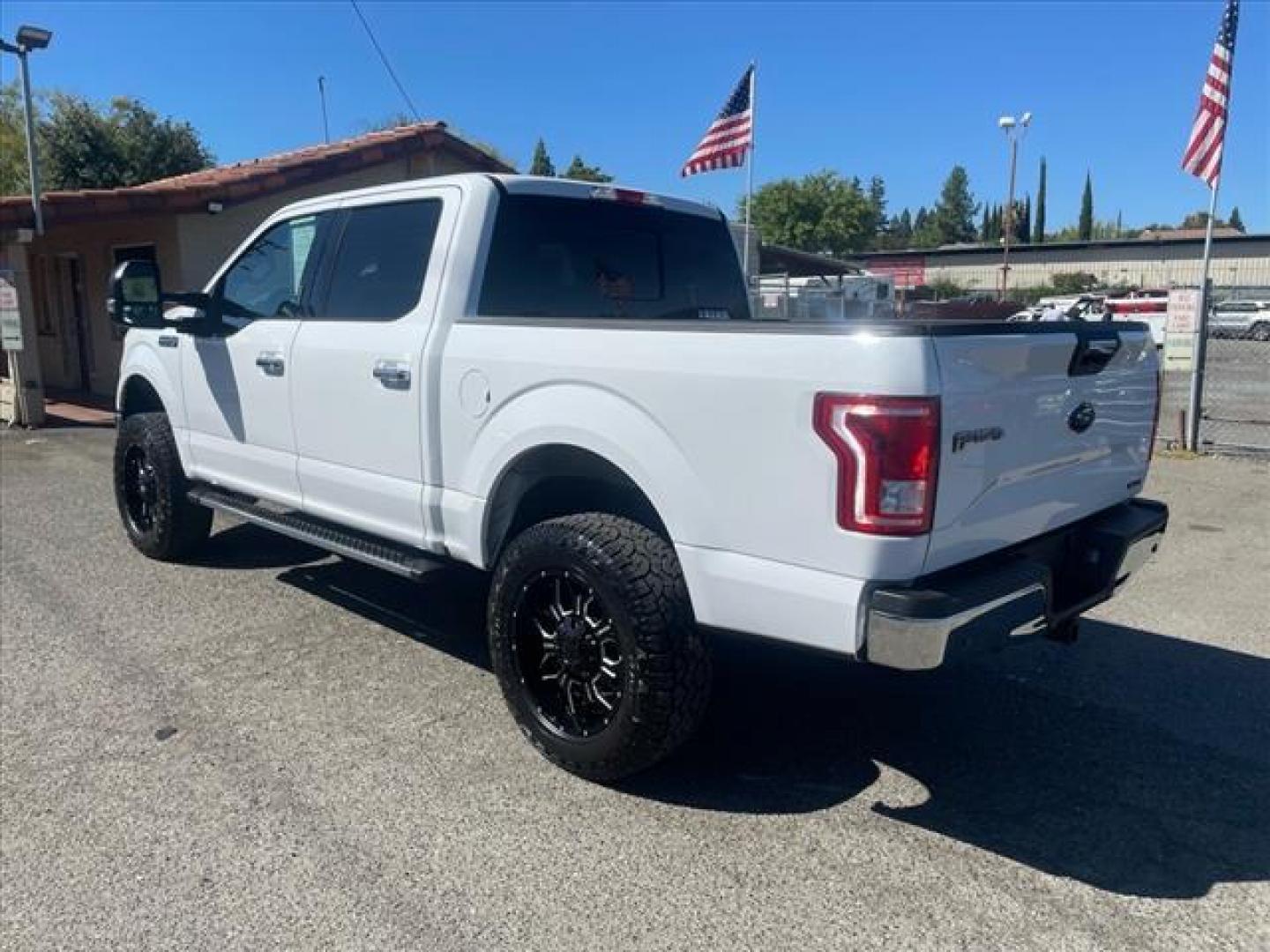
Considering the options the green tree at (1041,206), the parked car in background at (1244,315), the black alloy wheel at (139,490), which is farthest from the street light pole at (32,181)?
the green tree at (1041,206)

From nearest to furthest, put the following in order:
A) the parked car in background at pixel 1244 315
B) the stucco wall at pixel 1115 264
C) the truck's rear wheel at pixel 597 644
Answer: the truck's rear wheel at pixel 597 644, the parked car in background at pixel 1244 315, the stucco wall at pixel 1115 264

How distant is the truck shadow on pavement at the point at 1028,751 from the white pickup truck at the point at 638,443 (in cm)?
31

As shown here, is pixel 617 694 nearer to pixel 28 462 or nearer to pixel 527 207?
pixel 527 207

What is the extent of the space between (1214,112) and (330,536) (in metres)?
10.6

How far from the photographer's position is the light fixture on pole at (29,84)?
1195 cm

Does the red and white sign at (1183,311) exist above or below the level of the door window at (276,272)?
below

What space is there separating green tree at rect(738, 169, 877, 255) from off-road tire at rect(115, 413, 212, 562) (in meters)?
72.8

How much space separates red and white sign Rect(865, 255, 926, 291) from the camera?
232ft

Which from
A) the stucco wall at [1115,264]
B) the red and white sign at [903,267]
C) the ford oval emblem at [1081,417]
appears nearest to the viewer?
the ford oval emblem at [1081,417]

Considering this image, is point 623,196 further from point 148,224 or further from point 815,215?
point 815,215

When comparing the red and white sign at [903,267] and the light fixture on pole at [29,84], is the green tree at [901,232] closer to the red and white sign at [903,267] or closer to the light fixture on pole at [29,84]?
the red and white sign at [903,267]

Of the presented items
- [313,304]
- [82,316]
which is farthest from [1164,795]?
[82,316]

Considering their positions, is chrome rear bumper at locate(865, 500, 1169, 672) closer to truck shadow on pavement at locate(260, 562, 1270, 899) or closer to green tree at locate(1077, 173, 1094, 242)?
truck shadow on pavement at locate(260, 562, 1270, 899)

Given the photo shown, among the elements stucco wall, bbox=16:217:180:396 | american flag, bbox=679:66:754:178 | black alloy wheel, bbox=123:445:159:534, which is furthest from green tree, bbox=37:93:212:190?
black alloy wheel, bbox=123:445:159:534
